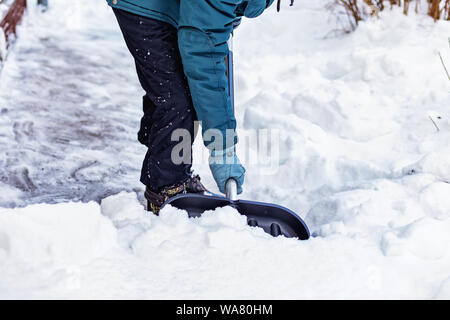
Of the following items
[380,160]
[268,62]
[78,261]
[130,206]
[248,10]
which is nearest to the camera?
[78,261]

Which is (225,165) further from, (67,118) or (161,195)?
(67,118)

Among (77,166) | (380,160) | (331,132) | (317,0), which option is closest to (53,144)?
(77,166)

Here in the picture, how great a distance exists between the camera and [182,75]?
211 cm

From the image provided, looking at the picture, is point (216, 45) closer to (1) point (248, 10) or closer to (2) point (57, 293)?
(1) point (248, 10)

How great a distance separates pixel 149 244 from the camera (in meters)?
1.71

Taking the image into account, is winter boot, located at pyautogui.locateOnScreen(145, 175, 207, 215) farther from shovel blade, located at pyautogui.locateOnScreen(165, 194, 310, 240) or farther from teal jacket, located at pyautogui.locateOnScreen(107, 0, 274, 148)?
teal jacket, located at pyautogui.locateOnScreen(107, 0, 274, 148)

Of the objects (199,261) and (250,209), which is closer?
(199,261)

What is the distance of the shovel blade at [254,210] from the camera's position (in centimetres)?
204

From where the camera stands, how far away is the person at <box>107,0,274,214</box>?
5.85 feet

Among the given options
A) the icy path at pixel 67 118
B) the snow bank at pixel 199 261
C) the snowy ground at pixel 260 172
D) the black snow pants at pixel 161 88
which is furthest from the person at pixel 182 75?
the icy path at pixel 67 118

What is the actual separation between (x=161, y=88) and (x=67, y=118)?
1.45 metres

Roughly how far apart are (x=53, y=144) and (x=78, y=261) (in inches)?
63.4

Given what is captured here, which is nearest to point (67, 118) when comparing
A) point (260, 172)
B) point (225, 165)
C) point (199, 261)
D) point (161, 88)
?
point (260, 172)

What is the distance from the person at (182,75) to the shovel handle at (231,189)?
19 millimetres
